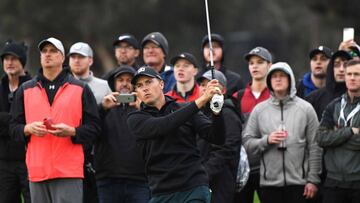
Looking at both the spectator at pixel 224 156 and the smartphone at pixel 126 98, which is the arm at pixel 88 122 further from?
the spectator at pixel 224 156

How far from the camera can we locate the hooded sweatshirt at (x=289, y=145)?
11906 mm

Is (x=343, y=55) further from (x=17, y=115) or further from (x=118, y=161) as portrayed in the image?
(x=17, y=115)

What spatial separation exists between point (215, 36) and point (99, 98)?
2.28 meters

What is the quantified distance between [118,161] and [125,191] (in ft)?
1.18

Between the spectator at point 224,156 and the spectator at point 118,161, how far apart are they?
807mm

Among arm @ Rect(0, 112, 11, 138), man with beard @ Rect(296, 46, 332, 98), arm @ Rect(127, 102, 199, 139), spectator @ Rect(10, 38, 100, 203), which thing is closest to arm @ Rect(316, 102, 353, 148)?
man with beard @ Rect(296, 46, 332, 98)

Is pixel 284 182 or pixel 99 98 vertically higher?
pixel 99 98

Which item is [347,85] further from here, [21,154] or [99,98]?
[21,154]

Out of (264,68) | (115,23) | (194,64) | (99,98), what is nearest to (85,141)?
(99,98)

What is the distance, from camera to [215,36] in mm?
13898

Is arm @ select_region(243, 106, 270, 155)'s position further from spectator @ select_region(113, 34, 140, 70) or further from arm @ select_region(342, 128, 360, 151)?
spectator @ select_region(113, 34, 140, 70)

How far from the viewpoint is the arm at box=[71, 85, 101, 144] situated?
11180 millimetres

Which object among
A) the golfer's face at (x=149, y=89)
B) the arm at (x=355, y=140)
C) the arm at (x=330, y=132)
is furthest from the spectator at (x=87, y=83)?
the arm at (x=355, y=140)

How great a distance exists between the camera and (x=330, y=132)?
1145cm
